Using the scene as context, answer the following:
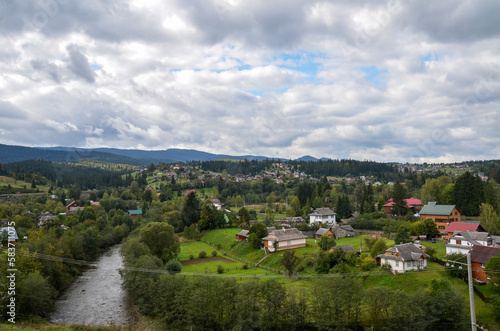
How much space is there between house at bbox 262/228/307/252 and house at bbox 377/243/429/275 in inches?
675

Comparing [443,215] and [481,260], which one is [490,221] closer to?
[443,215]

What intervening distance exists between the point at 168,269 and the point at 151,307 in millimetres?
6331

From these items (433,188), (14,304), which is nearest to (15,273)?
(14,304)

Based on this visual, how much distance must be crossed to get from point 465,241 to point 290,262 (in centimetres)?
2194

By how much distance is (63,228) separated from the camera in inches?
2566

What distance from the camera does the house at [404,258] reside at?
34.3 meters

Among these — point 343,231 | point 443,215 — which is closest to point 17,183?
point 343,231

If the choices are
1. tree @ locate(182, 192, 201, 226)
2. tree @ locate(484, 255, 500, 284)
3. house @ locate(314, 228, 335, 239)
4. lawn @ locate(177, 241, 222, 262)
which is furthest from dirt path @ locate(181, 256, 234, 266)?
tree @ locate(484, 255, 500, 284)

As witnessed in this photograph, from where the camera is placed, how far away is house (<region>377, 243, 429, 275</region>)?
34.3m

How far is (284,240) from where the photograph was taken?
50.7 metres

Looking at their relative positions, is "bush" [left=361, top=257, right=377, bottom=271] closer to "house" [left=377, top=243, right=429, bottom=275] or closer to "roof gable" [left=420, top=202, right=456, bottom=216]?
"house" [left=377, top=243, right=429, bottom=275]

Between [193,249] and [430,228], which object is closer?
[430,228]

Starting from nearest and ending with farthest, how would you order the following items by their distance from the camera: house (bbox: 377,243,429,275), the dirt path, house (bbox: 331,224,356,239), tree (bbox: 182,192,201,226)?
house (bbox: 377,243,429,275) → the dirt path → house (bbox: 331,224,356,239) → tree (bbox: 182,192,201,226)

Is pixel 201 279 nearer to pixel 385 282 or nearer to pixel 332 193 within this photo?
pixel 385 282
